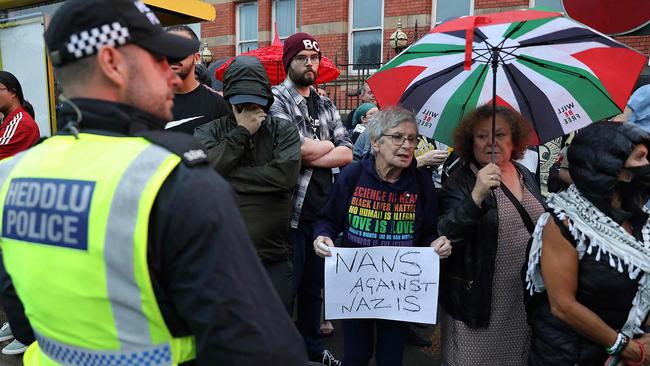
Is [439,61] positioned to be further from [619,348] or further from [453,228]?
[619,348]

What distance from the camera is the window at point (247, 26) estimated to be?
12.3m

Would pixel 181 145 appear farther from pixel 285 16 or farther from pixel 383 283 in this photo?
pixel 285 16

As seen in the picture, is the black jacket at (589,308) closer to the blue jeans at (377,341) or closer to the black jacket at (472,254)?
the black jacket at (472,254)

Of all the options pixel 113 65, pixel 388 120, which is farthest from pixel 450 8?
pixel 113 65

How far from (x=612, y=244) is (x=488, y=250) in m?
0.59

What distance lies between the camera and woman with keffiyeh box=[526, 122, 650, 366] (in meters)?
1.86

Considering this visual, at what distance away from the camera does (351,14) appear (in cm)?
1073

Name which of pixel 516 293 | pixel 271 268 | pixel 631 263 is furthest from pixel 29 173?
pixel 516 293

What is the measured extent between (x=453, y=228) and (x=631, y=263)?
751 millimetres

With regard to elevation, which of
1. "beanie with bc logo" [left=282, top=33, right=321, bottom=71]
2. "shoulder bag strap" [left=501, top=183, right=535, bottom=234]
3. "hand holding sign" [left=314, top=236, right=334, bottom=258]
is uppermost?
"beanie with bc logo" [left=282, top=33, right=321, bottom=71]

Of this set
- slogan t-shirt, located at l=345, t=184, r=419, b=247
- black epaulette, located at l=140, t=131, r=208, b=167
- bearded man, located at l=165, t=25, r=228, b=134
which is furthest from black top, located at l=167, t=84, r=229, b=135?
black epaulette, located at l=140, t=131, r=208, b=167

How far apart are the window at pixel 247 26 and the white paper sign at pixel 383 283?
1064cm

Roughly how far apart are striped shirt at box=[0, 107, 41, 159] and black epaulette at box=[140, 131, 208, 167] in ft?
11.4

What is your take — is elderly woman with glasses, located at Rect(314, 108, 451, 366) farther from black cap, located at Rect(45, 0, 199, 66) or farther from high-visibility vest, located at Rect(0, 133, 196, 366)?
black cap, located at Rect(45, 0, 199, 66)
